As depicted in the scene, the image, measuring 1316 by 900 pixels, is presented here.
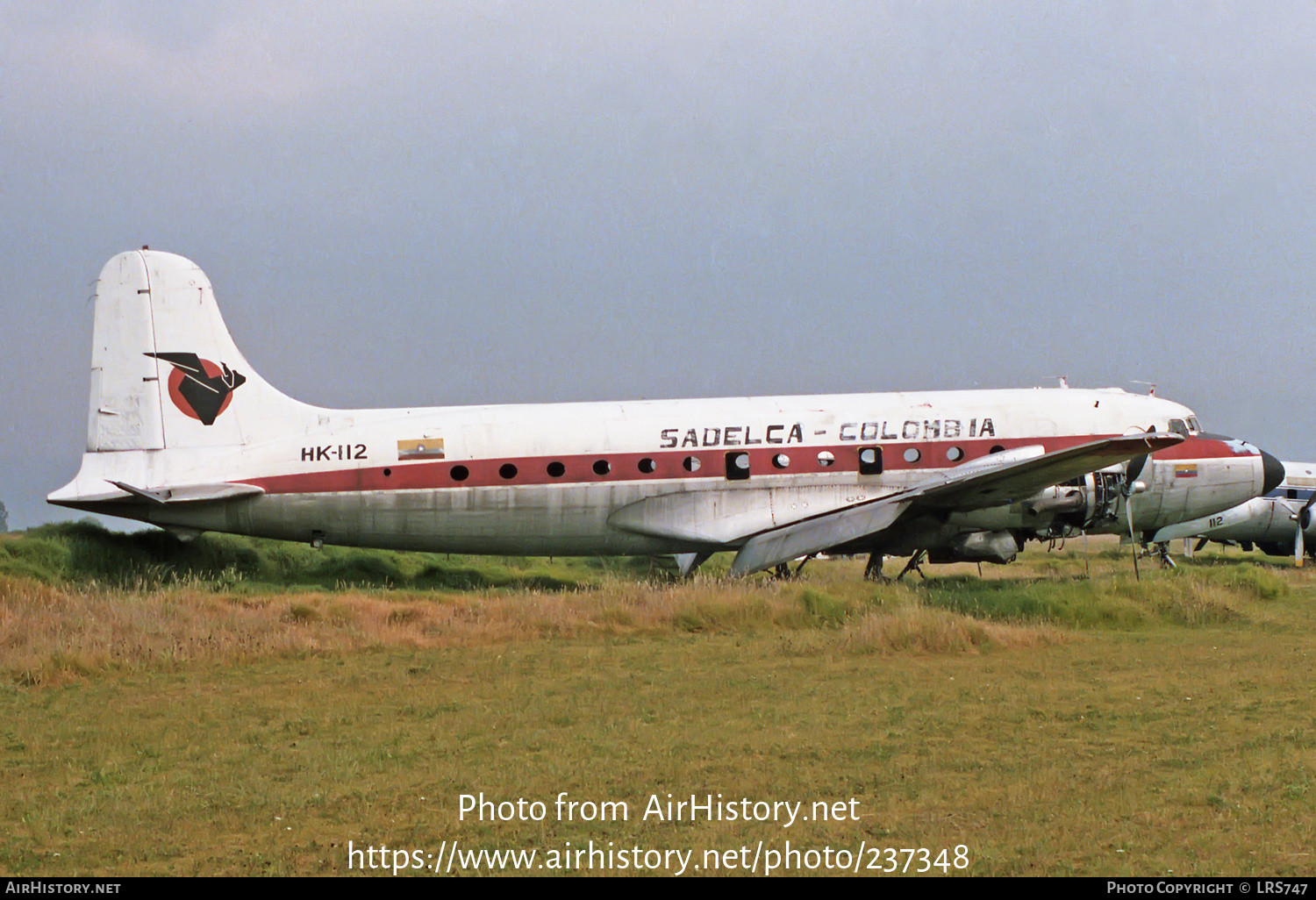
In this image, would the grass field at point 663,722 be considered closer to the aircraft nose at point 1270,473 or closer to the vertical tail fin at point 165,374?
the vertical tail fin at point 165,374

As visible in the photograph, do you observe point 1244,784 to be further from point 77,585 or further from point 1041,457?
point 77,585

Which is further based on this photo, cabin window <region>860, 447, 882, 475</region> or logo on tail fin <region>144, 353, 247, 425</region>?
cabin window <region>860, 447, 882, 475</region>

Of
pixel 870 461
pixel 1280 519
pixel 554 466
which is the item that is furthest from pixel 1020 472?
pixel 1280 519

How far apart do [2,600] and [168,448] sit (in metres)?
6.22

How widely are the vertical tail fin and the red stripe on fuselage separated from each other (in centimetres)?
183

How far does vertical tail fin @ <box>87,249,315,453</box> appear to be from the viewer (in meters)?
24.2

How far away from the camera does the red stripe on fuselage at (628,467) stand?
23531 mm

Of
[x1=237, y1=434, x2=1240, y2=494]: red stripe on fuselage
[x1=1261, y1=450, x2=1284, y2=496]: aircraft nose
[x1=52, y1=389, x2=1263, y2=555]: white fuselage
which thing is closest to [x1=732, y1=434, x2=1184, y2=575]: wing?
[x1=52, y1=389, x2=1263, y2=555]: white fuselage

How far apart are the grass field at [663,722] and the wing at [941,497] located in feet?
6.58

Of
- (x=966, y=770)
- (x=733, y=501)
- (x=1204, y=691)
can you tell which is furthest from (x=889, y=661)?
(x=733, y=501)

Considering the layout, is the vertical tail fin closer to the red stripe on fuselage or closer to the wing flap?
the red stripe on fuselage

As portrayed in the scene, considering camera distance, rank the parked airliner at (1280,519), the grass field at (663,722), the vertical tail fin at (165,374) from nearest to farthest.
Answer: the grass field at (663,722), the vertical tail fin at (165,374), the parked airliner at (1280,519)

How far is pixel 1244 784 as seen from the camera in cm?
877

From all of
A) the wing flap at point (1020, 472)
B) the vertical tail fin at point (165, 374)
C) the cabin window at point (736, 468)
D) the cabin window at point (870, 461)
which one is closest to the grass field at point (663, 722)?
the wing flap at point (1020, 472)
